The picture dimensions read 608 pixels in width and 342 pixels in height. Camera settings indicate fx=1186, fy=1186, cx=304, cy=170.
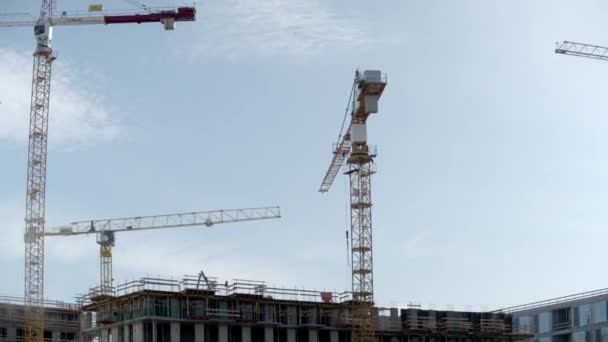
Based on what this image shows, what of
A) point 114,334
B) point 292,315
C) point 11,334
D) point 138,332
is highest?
point 11,334

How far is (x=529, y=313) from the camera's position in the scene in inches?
6009

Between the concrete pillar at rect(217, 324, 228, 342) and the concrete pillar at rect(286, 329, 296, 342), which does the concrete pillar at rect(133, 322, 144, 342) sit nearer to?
the concrete pillar at rect(217, 324, 228, 342)

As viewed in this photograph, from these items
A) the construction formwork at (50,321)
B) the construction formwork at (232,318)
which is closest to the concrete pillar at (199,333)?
the construction formwork at (232,318)

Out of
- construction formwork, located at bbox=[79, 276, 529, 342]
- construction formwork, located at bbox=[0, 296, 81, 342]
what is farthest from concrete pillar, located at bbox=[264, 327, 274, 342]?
construction formwork, located at bbox=[0, 296, 81, 342]

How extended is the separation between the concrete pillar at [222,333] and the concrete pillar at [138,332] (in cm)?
680

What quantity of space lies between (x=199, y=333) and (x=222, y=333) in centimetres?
218

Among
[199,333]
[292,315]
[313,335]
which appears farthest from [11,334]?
[313,335]

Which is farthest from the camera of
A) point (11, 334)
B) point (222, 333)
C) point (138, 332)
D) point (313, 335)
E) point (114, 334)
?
point (11, 334)

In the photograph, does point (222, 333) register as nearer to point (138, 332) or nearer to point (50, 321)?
point (138, 332)

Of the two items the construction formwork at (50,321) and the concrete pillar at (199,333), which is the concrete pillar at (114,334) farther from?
the construction formwork at (50,321)

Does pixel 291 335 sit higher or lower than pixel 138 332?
lower

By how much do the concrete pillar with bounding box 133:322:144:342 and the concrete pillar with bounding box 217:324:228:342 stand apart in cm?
680

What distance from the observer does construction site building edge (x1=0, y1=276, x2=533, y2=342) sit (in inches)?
3910

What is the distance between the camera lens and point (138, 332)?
9869 cm
